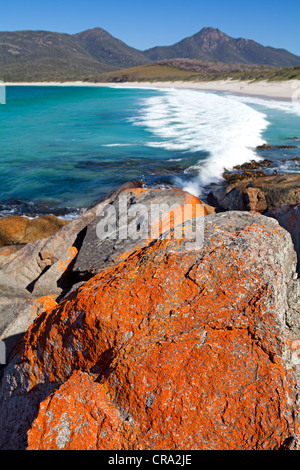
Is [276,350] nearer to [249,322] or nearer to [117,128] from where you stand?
[249,322]

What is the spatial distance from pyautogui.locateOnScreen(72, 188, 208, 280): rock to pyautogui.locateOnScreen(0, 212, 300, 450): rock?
4.55 feet

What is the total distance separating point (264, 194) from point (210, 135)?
16940 mm

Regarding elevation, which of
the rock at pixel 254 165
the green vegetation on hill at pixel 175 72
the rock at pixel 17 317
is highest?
the green vegetation on hill at pixel 175 72

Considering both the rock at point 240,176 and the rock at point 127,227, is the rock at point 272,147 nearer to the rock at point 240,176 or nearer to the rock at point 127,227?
the rock at point 240,176

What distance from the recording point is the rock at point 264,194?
7.54 meters

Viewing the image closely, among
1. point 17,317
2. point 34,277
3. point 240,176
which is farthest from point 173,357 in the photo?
point 240,176

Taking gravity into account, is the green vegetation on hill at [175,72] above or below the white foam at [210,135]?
above

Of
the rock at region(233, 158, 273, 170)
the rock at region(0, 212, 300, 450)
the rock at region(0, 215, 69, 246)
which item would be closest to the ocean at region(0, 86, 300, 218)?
the rock at region(233, 158, 273, 170)

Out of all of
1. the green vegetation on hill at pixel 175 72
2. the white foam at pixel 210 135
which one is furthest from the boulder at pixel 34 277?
the green vegetation on hill at pixel 175 72

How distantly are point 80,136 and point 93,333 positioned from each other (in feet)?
83.3

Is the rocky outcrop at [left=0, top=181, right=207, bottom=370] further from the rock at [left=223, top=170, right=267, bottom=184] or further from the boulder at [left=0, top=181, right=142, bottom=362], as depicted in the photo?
the rock at [left=223, top=170, right=267, bottom=184]

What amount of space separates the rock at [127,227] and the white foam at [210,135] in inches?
265

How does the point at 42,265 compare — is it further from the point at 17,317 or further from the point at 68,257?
the point at 17,317

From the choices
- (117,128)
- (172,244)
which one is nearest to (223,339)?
(172,244)
